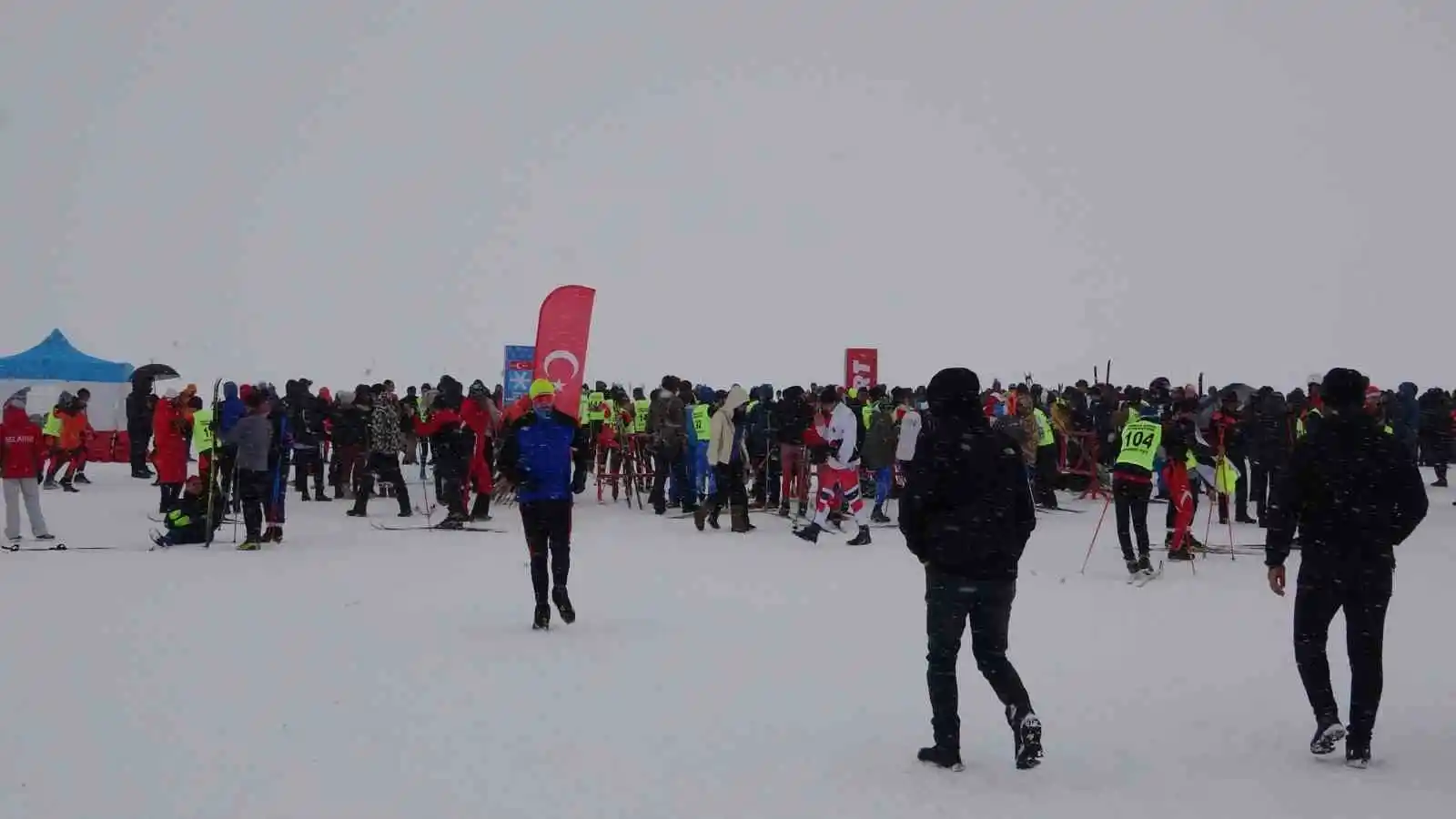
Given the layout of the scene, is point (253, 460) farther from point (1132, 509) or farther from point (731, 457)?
point (1132, 509)

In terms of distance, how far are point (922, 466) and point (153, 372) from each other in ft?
85.8

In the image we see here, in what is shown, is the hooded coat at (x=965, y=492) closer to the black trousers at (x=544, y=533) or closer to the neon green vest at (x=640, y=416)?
the black trousers at (x=544, y=533)

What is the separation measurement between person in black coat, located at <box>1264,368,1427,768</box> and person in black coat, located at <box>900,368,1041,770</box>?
129 centimetres

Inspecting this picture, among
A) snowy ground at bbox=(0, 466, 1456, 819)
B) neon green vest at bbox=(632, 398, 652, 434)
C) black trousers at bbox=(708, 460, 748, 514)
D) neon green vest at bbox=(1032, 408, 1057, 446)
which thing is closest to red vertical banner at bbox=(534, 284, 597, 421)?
black trousers at bbox=(708, 460, 748, 514)

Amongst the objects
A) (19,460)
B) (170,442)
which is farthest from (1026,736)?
(170,442)

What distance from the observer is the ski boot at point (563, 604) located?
914 centimetres

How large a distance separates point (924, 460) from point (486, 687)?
3.18m

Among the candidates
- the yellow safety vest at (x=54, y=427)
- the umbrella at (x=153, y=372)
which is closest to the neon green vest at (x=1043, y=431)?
the yellow safety vest at (x=54, y=427)

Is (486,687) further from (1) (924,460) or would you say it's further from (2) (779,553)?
(2) (779,553)

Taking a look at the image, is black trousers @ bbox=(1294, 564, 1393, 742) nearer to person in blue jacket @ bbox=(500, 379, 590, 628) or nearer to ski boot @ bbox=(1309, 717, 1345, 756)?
ski boot @ bbox=(1309, 717, 1345, 756)

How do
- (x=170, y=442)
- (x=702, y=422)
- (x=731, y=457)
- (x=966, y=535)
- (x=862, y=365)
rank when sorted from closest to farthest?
(x=966, y=535) < (x=170, y=442) < (x=731, y=457) < (x=702, y=422) < (x=862, y=365)

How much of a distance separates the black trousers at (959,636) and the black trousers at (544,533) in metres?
4.04

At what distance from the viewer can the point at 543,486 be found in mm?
8938

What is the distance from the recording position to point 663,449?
1864cm
